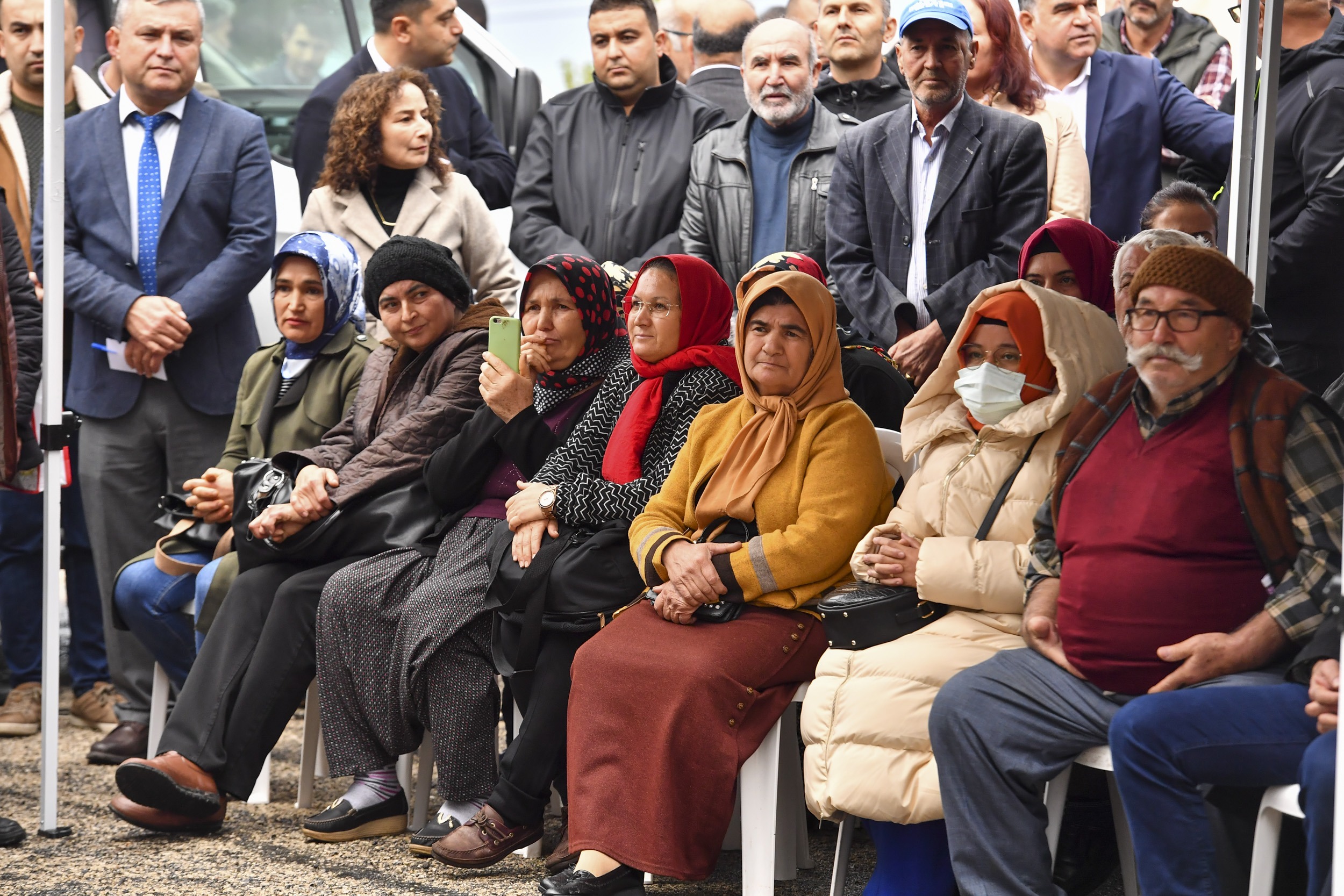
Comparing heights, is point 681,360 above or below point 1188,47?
below

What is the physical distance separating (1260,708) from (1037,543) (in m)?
0.66

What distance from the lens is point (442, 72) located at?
20.6 ft

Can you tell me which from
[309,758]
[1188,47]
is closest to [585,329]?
[309,758]

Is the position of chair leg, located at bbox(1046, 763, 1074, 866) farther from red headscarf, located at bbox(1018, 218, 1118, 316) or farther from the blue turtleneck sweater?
the blue turtleneck sweater

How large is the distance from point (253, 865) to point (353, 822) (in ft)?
1.06

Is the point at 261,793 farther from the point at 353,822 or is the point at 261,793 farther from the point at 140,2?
the point at 140,2

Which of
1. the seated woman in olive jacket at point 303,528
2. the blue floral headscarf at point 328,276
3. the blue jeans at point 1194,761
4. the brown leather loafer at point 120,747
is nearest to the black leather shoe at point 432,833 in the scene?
the seated woman in olive jacket at point 303,528

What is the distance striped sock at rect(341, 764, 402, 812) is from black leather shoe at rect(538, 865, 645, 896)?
910mm

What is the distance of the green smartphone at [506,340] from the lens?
167 inches

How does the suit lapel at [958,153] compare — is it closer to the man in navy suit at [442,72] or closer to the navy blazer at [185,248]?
the man in navy suit at [442,72]

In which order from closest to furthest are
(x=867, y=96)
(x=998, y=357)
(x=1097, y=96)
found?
(x=998, y=357)
(x=1097, y=96)
(x=867, y=96)

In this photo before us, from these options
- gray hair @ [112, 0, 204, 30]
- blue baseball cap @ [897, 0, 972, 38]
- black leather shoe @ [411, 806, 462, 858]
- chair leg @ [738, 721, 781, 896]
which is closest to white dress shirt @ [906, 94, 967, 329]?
blue baseball cap @ [897, 0, 972, 38]

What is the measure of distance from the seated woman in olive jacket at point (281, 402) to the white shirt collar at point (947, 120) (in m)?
1.94

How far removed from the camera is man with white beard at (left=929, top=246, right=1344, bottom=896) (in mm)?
2822
